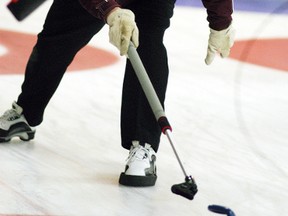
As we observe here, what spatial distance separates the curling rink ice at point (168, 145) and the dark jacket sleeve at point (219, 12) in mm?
374

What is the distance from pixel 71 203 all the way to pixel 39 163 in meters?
0.38

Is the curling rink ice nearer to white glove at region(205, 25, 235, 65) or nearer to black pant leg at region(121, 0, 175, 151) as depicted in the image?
black pant leg at region(121, 0, 175, 151)

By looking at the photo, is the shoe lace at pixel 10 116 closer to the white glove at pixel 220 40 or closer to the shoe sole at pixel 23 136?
the shoe sole at pixel 23 136

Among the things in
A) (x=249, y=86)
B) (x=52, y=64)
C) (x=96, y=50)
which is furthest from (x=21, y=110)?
(x=96, y=50)

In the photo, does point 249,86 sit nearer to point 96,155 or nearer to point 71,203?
point 96,155

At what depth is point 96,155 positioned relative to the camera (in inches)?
102

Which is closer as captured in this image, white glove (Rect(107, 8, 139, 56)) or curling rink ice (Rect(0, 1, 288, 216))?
white glove (Rect(107, 8, 139, 56))

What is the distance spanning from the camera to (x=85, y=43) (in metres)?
2.54

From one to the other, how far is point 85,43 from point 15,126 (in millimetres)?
348

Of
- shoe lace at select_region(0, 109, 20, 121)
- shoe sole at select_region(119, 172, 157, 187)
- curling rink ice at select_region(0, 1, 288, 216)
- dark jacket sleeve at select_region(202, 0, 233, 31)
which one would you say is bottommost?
curling rink ice at select_region(0, 1, 288, 216)

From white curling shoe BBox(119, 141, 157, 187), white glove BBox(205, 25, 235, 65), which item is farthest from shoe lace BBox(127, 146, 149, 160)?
white glove BBox(205, 25, 235, 65)

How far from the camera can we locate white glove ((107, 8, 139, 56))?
2.02 meters

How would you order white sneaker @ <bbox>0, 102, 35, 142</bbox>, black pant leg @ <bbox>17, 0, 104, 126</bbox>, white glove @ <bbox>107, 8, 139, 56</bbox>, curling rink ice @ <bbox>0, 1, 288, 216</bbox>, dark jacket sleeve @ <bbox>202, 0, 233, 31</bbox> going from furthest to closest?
white sneaker @ <bbox>0, 102, 35, 142</bbox>
black pant leg @ <bbox>17, 0, 104, 126</bbox>
dark jacket sleeve @ <bbox>202, 0, 233, 31</bbox>
curling rink ice @ <bbox>0, 1, 288, 216</bbox>
white glove @ <bbox>107, 8, 139, 56</bbox>

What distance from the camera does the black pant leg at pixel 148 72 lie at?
234cm
